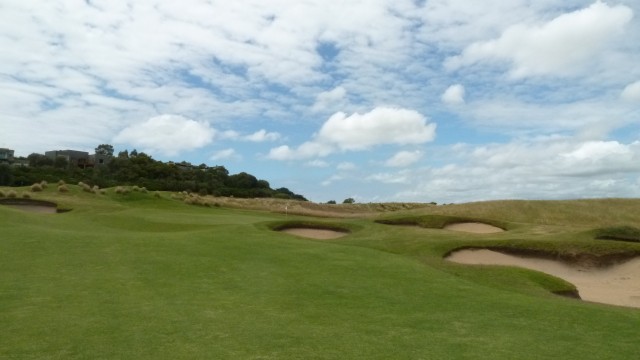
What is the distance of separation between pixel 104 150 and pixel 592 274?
127 meters

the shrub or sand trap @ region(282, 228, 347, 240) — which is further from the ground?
the shrub

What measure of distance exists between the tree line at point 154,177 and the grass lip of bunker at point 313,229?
147ft

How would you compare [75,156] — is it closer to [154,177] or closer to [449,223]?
[154,177]

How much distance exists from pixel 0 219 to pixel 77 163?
10606 cm

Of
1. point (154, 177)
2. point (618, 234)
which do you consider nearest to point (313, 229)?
point (618, 234)

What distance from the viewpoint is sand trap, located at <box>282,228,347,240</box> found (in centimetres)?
3209

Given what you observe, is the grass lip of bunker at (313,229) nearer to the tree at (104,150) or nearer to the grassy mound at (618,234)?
the grassy mound at (618,234)

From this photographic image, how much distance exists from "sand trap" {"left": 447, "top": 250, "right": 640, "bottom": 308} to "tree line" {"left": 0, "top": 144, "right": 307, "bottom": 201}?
182 feet

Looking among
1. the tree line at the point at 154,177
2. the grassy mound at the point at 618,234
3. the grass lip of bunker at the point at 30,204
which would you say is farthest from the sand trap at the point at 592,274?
the tree line at the point at 154,177

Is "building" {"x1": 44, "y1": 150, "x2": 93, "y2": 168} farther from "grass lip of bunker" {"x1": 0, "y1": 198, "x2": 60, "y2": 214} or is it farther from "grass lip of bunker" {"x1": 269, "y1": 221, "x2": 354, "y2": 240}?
"grass lip of bunker" {"x1": 269, "y1": 221, "x2": 354, "y2": 240}

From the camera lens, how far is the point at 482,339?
35.6 ft

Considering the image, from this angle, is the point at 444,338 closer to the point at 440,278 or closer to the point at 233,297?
the point at 233,297

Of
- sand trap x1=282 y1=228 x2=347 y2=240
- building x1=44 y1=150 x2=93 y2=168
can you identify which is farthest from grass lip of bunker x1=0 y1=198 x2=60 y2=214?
building x1=44 y1=150 x2=93 y2=168

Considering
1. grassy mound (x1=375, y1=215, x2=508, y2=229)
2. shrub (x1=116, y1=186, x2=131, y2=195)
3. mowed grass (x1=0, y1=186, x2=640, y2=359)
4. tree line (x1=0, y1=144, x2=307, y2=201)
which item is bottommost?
mowed grass (x1=0, y1=186, x2=640, y2=359)
